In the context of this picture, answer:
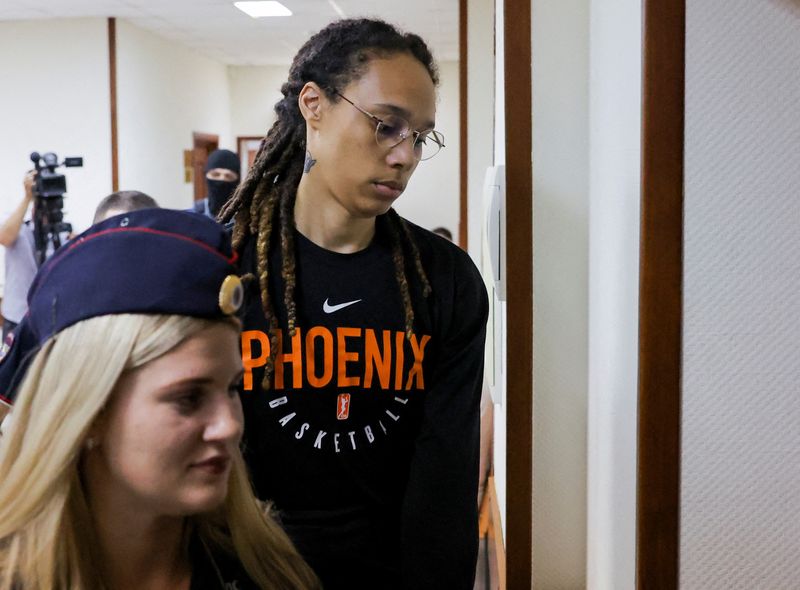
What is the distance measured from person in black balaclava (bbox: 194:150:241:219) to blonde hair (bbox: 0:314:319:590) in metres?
2.89

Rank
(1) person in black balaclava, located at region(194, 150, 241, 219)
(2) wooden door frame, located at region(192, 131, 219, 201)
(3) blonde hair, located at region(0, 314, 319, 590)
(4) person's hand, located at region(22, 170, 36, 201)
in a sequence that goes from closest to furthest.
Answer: (3) blonde hair, located at region(0, 314, 319, 590), (1) person in black balaclava, located at region(194, 150, 241, 219), (4) person's hand, located at region(22, 170, 36, 201), (2) wooden door frame, located at region(192, 131, 219, 201)

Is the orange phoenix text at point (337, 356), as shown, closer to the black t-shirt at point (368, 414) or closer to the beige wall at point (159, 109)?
the black t-shirt at point (368, 414)

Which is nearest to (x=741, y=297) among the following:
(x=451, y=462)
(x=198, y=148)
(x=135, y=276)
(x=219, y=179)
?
(x=451, y=462)

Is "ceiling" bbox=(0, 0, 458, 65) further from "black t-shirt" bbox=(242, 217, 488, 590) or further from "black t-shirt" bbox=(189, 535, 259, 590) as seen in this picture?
"black t-shirt" bbox=(189, 535, 259, 590)

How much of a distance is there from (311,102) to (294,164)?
0.13 metres

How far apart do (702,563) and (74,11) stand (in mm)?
6706

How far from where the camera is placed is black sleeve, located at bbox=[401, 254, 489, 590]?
4.87 feet

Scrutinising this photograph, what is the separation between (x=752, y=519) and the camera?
1295 mm

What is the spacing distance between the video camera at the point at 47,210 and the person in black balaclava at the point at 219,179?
772 mm

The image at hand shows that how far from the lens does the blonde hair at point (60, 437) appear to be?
942 millimetres

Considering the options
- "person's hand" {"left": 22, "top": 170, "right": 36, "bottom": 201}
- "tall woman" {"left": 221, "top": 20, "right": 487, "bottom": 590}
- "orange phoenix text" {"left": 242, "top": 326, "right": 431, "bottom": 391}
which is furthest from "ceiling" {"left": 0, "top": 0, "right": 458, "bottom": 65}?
"orange phoenix text" {"left": 242, "top": 326, "right": 431, "bottom": 391}

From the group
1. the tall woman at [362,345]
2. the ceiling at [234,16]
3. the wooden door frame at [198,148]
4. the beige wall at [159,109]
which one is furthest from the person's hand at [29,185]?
the wooden door frame at [198,148]

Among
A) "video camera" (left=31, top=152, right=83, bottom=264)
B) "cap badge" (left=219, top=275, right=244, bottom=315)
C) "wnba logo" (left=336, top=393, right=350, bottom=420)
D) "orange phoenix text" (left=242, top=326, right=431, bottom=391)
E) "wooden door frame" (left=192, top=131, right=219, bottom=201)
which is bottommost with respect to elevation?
"wnba logo" (left=336, top=393, right=350, bottom=420)

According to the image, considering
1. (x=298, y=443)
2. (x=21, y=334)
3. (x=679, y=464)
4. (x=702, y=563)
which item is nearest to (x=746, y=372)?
(x=679, y=464)
